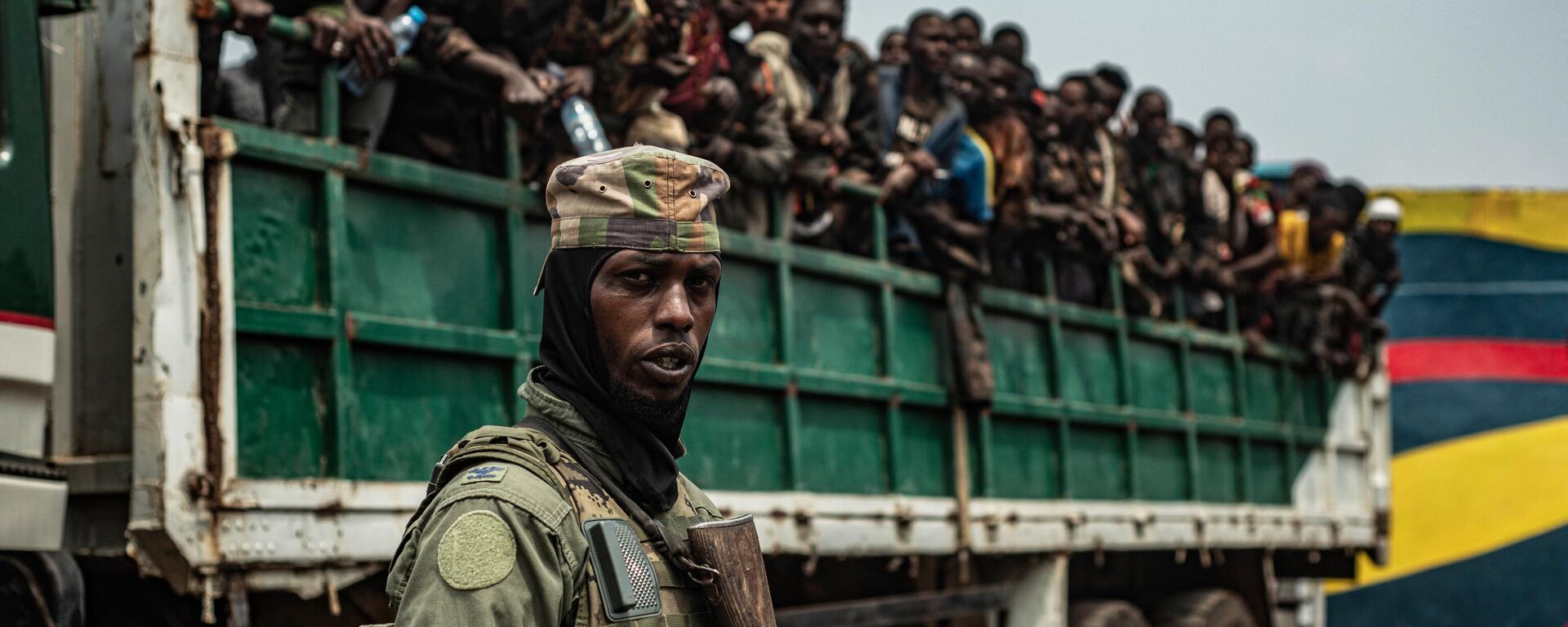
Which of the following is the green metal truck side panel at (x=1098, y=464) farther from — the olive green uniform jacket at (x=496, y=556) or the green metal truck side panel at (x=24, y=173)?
the olive green uniform jacket at (x=496, y=556)

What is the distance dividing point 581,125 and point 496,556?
127 inches

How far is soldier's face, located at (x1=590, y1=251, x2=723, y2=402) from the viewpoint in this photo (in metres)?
1.97

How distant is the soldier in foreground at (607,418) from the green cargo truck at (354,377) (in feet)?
6.49

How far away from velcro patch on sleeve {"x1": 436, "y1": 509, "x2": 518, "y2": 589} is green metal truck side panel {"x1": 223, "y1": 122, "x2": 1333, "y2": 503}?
228 cm

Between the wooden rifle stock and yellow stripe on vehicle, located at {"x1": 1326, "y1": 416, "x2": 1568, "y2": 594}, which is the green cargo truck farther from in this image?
yellow stripe on vehicle, located at {"x1": 1326, "y1": 416, "x2": 1568, "y2": 594}

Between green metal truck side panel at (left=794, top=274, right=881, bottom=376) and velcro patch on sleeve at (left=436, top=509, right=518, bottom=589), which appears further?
green metal truck side panel at (left=794, top=274, right=881, bottom=376)

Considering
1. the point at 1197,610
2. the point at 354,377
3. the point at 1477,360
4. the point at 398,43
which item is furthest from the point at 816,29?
the point at 1477,360

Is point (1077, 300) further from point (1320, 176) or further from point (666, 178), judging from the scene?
point (666, 178)

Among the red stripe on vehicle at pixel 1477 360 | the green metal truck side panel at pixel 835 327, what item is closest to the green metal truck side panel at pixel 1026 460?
the green metal truck side panel at pixel 835 327

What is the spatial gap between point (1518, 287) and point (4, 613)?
40.7ft

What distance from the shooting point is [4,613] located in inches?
138

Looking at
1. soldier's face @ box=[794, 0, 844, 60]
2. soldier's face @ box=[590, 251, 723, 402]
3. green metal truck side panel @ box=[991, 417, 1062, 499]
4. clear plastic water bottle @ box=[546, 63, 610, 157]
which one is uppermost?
soldier's face @ box=[794, 0, 844, 60]

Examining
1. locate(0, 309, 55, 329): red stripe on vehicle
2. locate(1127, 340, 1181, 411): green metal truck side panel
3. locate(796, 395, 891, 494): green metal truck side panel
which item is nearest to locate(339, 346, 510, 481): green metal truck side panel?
locate(0, 309, 55, 329): red stripe on vehicle

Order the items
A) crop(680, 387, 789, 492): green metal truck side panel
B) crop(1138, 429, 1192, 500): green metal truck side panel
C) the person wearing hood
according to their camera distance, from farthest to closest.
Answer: crop(1138, 429, 1192, 500): green metal truck side panel < crop(680, 387, 789, 492): green metal truck side panel < the person wearing hood
